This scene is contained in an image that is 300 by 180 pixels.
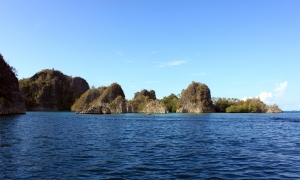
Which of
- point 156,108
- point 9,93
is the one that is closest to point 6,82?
point 9,93

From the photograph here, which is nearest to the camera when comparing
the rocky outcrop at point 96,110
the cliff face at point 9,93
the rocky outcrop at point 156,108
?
the cliff face at point 9,93

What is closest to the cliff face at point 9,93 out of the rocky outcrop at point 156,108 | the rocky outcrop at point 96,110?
the rocky outcrop at point 96,110

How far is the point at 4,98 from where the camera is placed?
357 feet

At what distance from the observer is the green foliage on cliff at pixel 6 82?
361 ft

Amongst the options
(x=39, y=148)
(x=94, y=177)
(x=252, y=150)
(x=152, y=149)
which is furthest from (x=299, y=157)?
(x=39, y=148)

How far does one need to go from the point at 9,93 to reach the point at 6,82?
26.2ft

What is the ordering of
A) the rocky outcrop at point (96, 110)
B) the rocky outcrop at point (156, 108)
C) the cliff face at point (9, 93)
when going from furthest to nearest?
1. the rocky outcrop at point (156, 108)
2. the rocky outcrop at point (96, 110)
3. the cliff face at point (9, 93)

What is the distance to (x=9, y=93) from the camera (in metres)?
117

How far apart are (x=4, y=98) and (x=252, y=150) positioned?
364 feet

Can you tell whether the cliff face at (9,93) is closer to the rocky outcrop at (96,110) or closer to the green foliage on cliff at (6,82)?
the green foliage on cliff at (6,82)

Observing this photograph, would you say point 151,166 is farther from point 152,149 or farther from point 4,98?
point 4,98

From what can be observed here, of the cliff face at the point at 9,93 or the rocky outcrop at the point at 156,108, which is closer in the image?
the cliff face at the point at 9,93

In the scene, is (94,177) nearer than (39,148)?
Yes

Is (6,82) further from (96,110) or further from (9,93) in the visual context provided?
(96,110)
